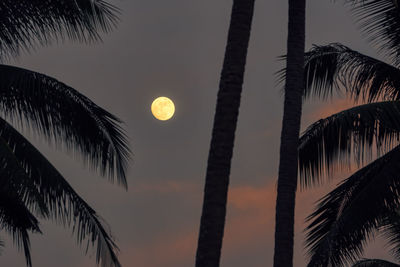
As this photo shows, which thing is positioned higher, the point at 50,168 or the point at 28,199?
the point at 50,168

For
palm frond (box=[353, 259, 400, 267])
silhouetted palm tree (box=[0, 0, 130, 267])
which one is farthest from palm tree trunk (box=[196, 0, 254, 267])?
palm frond (box=[353, 259, 400, 267])

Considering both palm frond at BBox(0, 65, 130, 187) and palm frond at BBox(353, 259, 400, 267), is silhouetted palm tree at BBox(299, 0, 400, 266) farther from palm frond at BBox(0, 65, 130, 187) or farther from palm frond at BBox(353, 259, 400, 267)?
palm frond at BBox(353, 259, 400, 267)

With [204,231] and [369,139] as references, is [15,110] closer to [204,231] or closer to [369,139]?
[204,231]

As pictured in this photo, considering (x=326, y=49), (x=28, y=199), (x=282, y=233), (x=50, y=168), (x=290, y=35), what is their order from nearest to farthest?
(x=28, y=199), (x=50, y=168), (x=282, y=233), (x=290, y=35), (x=326, y=49)

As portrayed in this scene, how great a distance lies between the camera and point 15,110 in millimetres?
12359

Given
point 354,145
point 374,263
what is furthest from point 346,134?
point 374,263

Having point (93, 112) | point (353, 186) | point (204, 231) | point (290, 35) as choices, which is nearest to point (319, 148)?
point (353, 186)

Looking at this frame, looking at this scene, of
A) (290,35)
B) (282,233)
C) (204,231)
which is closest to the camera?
(204,231)

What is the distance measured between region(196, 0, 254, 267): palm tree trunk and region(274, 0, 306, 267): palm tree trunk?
3355 millimetres

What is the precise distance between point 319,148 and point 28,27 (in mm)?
5991

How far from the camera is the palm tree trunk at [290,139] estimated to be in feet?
41.5

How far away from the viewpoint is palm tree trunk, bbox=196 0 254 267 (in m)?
9.15

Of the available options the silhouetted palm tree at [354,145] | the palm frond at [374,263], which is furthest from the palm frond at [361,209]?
the palm frond at [374,263]

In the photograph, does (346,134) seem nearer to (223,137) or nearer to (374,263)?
(223,137)
